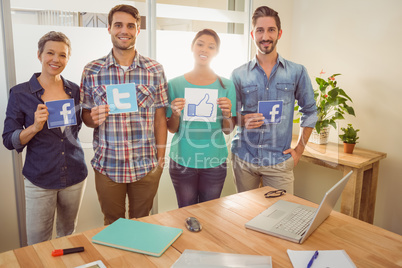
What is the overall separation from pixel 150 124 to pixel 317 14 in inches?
88.3

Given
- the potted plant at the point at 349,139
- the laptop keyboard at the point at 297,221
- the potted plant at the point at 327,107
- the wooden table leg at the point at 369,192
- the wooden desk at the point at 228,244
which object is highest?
the potted plant at the point at 327,107

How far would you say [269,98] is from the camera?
2.25 m

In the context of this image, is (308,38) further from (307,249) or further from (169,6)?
(307,249)

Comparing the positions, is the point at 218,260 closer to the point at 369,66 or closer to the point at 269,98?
the point at 269,98

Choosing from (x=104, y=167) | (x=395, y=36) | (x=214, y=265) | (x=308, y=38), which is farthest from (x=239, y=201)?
(x=308, y=38)

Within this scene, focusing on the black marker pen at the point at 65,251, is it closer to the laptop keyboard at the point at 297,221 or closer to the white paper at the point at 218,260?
the white paper at the point at 218,260

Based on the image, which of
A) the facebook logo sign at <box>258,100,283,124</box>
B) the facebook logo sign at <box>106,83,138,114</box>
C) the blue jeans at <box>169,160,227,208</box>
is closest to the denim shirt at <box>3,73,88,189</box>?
the facebook logo sign at <box>106,83,138,114</box>

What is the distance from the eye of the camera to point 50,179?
1.85m

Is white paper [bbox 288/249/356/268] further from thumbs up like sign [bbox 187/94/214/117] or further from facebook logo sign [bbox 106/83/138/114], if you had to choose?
facebook logo sign [bbox 106/83/138/114]

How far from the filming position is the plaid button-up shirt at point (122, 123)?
188 centimetres

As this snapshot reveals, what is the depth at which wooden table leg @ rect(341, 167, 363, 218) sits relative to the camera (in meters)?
2.59

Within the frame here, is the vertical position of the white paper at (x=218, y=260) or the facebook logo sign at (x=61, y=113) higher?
the facebook logo sign at (x=61, y=113)

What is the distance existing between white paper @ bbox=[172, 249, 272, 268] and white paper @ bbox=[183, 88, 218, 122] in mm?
951

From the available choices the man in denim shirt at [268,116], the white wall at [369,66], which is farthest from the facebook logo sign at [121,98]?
the white wall at [369,66]
